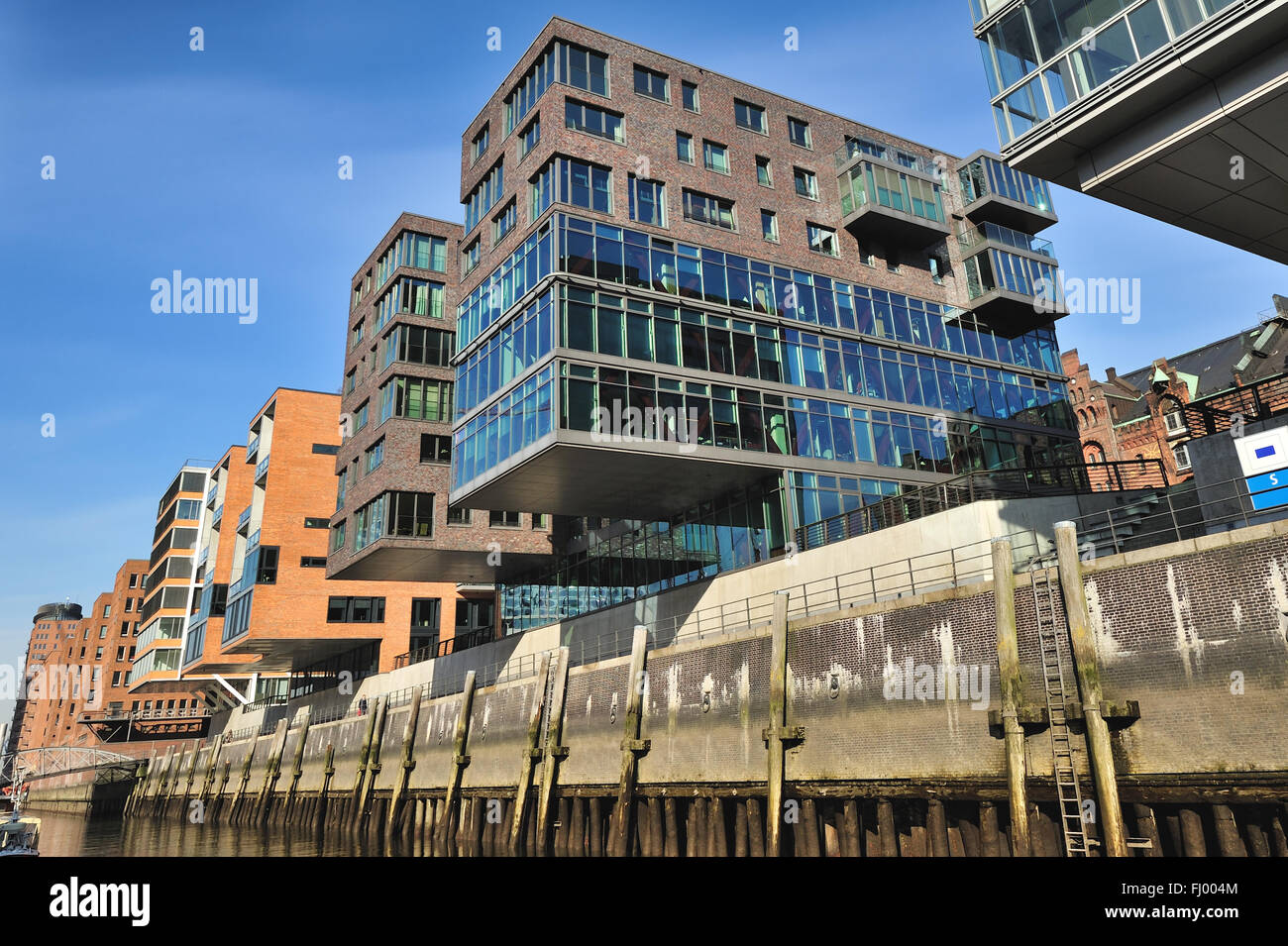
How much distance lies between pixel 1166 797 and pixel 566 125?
30.4 metres

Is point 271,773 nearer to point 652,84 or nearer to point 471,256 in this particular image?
point 471,256

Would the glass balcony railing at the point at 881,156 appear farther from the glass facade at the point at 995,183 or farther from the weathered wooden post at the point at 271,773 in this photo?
the weathered wooden post at the point at 271,773

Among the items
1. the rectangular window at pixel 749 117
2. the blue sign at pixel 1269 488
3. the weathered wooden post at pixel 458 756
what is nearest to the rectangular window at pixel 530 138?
the rectangular window at pixel 749 117

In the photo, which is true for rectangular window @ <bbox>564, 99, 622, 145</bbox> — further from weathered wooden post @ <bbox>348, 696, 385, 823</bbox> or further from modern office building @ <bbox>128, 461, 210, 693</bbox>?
modern office building @ <bbox>128, 461, 210, 693</bbox>

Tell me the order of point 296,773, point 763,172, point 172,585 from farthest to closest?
1. point 172,585
2. point 296,773
3. point 763,172

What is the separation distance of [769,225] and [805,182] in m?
4.34

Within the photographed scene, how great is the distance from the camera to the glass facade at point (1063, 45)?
16609 millimetres

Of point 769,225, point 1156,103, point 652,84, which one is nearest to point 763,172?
point 769,225

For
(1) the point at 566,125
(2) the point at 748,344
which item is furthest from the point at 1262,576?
(1) the point at 566,125

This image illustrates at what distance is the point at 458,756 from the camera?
31.4 metres

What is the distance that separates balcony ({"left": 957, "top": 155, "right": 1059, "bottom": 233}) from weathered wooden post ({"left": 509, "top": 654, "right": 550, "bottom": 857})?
3259 cm

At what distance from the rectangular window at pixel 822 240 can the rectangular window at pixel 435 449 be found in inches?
835
